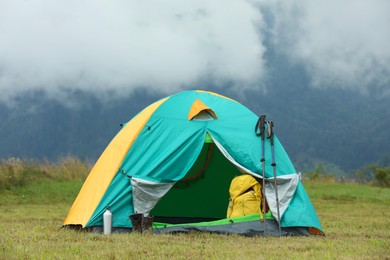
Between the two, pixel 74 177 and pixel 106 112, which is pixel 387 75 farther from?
pixel 74 177

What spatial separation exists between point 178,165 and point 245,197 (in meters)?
1.14

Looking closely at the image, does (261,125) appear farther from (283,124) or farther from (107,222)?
(283,124)

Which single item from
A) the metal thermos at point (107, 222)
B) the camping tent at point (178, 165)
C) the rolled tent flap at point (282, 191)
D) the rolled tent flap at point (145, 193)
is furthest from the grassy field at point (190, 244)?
the rolled tent flap at point (145, 193)

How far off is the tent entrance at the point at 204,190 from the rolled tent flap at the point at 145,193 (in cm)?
244

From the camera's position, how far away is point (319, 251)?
7438 millimetres

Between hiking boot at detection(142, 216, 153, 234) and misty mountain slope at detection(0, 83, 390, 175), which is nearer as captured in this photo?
hiking boot at detection(142, 216, 153, 234)

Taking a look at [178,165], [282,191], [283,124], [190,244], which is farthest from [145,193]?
[283,124]

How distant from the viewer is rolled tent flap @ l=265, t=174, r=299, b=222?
9406 millimetres

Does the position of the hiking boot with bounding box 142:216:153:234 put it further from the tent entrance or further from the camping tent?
the tent entrance

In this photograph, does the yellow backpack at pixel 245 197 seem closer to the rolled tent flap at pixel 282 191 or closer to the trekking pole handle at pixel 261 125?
the rolled tent flap at pixel 282 191

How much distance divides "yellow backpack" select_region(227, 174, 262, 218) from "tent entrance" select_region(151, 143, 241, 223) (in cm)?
229

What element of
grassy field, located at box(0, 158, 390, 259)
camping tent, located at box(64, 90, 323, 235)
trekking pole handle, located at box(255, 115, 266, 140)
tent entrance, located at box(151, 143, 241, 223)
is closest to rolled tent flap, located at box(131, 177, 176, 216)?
camping tent, located at box(64, 90, 323, 235)

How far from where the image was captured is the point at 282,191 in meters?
9.59

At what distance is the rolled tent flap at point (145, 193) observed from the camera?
372 inches
